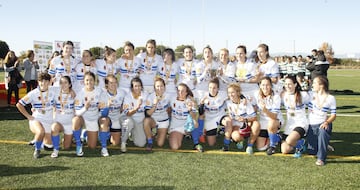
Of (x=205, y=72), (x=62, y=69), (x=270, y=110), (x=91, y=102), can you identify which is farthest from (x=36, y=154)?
(x=270, y=110)

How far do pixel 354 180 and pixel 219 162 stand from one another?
1851 mm

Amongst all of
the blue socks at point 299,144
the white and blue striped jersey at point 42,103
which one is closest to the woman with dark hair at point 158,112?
the white and blue striped jersey at point 42,103

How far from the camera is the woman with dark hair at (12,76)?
9.73 m

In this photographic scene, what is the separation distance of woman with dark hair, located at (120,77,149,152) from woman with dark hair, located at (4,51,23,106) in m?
5.57

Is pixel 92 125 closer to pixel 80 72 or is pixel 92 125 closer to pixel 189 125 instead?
pixel 80 72

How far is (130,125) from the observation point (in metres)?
5.90

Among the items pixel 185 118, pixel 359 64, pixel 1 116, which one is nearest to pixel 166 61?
pixel 185 118

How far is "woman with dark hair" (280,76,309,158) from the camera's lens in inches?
212

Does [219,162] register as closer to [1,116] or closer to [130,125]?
[130,125]

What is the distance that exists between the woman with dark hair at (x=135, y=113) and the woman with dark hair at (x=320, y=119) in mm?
2886

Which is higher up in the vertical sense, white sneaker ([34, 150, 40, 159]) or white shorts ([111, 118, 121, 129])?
white shorts ([111, 118, 121, 129])

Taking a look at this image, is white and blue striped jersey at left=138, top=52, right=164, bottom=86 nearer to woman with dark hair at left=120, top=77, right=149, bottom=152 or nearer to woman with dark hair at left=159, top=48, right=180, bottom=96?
woman with dark hair at left=159, top=48, right=180, bottom=96

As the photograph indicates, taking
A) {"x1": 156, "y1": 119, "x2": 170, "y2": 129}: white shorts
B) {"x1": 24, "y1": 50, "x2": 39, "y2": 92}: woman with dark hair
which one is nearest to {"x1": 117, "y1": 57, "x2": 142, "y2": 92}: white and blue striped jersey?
{"x1": 156, "y1": 119, "x2": 170, "y2": 129}: white shorts

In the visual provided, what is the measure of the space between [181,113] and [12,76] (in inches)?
249
